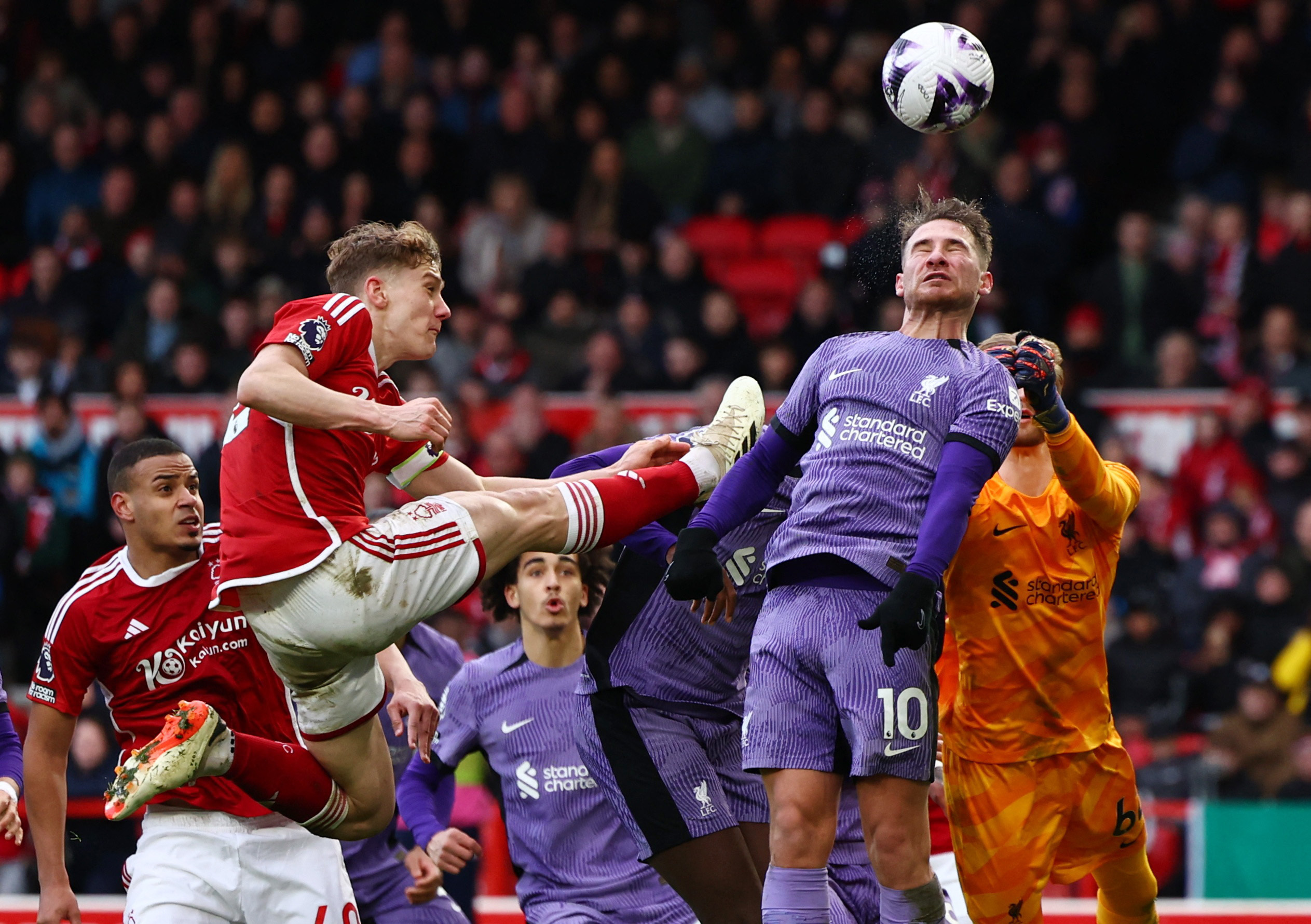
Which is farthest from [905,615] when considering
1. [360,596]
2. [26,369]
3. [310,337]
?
[26,369]

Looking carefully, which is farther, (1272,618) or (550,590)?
(1272,618)

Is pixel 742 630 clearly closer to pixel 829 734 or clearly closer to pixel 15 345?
pixel 829 734

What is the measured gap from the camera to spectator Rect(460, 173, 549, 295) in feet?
44.8

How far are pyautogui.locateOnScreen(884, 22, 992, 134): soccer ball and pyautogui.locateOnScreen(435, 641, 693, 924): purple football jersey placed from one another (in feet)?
7.92

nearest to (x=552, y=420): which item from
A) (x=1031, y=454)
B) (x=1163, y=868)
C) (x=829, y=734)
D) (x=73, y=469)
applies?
(x=73, y=469)

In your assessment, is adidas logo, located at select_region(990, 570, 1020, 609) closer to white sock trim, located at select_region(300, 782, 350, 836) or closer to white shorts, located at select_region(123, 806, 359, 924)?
white sock trim, located at select_region(300, 782, 350, 836)

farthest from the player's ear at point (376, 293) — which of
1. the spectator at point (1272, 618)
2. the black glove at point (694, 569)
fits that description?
the spectator at point (1272, 618)

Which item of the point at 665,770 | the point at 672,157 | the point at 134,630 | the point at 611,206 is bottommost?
the point at 665,770

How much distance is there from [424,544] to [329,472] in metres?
0.36

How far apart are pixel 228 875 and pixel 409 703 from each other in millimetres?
798

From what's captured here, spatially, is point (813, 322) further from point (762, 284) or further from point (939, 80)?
point (939, 80)

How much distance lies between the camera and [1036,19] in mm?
13781

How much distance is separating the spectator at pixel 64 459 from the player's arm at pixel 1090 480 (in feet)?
25.6

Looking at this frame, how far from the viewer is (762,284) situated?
13.3 meters
